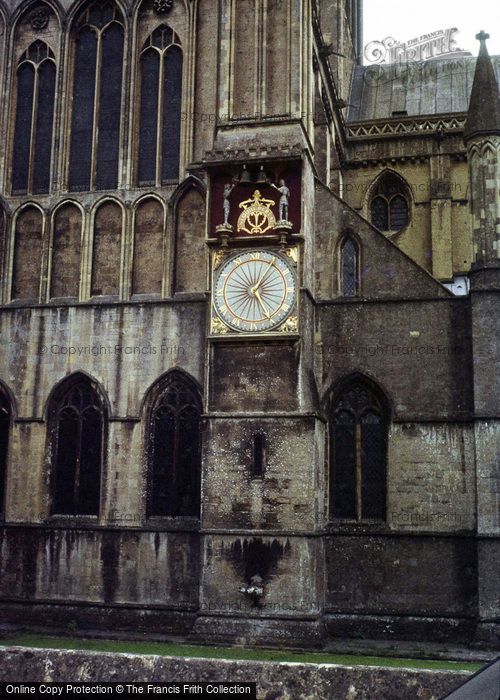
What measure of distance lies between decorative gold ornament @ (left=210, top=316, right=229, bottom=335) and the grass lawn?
6.62 m

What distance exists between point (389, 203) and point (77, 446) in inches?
573

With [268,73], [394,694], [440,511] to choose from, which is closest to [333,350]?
[440,511]

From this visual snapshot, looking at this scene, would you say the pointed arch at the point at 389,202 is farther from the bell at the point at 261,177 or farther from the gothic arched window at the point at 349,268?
the bell at the point at 261,177

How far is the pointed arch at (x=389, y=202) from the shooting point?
2947 cm

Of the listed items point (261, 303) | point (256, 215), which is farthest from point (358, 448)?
point (256, 215)

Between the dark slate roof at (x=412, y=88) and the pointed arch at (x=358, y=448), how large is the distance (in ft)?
47.3

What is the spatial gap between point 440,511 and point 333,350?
4.31 m

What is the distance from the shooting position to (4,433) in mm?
21422

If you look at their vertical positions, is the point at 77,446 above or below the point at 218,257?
below

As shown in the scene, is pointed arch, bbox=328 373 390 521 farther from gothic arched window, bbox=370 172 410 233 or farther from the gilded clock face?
gothic arched window, bbox=370 172 410 233

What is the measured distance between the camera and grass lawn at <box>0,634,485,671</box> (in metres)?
16.3

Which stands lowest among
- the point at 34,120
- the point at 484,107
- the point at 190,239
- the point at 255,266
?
the point at 255,266

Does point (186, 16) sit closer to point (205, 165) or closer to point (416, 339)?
point (205, 165)

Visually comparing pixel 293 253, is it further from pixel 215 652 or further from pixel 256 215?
pixel 215 652
